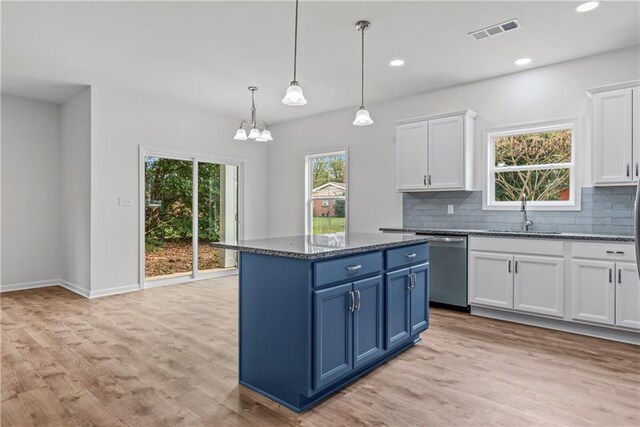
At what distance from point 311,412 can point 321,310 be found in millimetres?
572

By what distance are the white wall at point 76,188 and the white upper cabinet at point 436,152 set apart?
4053 mm

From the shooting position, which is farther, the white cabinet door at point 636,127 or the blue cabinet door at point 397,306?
the white cabinet door at point 636,127

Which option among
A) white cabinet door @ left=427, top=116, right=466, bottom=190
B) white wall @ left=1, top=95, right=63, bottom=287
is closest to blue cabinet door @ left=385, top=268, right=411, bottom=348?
white cabinet door @ left=427, top=116, right=466, bottom=190

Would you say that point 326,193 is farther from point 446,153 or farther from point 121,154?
point 121,154

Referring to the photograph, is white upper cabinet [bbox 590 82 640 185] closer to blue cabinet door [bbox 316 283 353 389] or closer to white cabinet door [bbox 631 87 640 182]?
white cabinet door [bbox 631 87 640 182]

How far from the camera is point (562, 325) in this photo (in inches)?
142

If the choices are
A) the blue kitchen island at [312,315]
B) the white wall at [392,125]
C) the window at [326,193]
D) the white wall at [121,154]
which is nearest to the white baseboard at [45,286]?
the white wall at [121,154]

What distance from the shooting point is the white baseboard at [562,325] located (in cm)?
330

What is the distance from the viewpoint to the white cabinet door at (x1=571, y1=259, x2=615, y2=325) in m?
3.28

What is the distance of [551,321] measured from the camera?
12.0 feet

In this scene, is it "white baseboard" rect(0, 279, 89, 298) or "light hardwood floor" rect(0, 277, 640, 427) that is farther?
"white baseboard" rect(0, 279, 89, 298)

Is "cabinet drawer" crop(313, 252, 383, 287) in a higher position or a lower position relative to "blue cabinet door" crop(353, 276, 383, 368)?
higher

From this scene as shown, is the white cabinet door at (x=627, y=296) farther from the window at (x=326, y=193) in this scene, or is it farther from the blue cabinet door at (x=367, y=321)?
the window at (x=326, y=193)

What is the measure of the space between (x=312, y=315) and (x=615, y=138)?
3.28 metres
